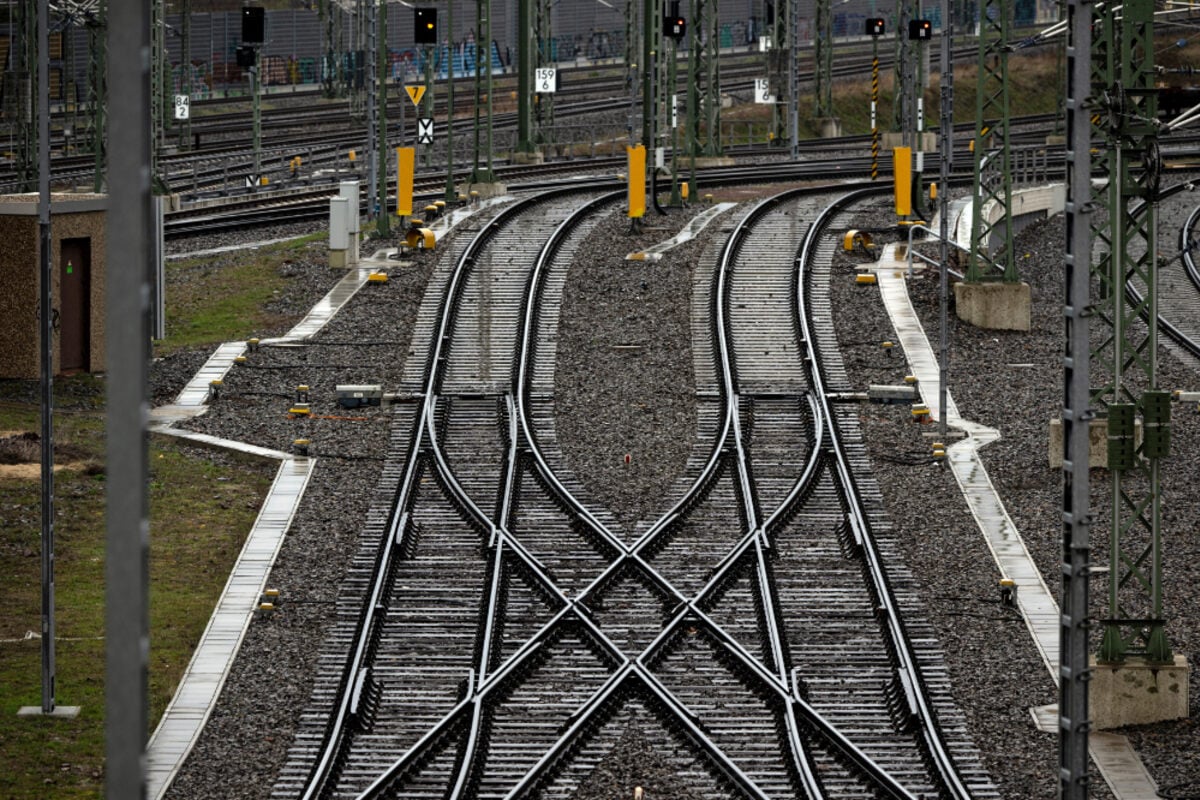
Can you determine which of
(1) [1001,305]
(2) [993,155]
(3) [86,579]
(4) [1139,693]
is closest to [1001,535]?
(4) [1139,693]

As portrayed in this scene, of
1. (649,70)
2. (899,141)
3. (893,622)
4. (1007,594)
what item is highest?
(649,70)

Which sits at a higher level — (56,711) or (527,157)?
(527,157)

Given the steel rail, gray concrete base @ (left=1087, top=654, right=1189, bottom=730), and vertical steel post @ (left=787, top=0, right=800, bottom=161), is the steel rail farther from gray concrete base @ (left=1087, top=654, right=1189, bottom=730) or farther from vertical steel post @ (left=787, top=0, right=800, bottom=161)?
vertical steel post @ (left=787, top=0, right=800, bottom=161)

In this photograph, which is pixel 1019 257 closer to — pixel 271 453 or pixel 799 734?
pixel 271 453

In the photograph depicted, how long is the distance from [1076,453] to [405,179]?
96.8 ft

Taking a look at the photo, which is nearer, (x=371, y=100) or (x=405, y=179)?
(x=405, y=179)

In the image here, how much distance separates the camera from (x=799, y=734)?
15.9 metres

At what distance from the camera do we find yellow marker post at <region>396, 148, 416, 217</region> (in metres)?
39.8

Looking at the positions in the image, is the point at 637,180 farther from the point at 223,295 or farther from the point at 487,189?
the point at 223,295

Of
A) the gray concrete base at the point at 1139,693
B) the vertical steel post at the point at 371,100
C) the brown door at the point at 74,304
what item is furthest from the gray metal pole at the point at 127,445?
the vertical steel post at the point at 371,100

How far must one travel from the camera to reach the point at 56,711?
54.1 feet

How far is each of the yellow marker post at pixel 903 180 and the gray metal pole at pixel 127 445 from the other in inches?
1287

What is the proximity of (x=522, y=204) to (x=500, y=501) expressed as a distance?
19.8 m

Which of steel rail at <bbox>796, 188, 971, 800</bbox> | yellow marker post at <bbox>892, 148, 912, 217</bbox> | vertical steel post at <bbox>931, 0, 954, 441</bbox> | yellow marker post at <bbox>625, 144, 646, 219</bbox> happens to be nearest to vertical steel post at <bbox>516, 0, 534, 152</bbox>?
yellow marker post at <bbox>625, 144, 646, 219</bbox>
